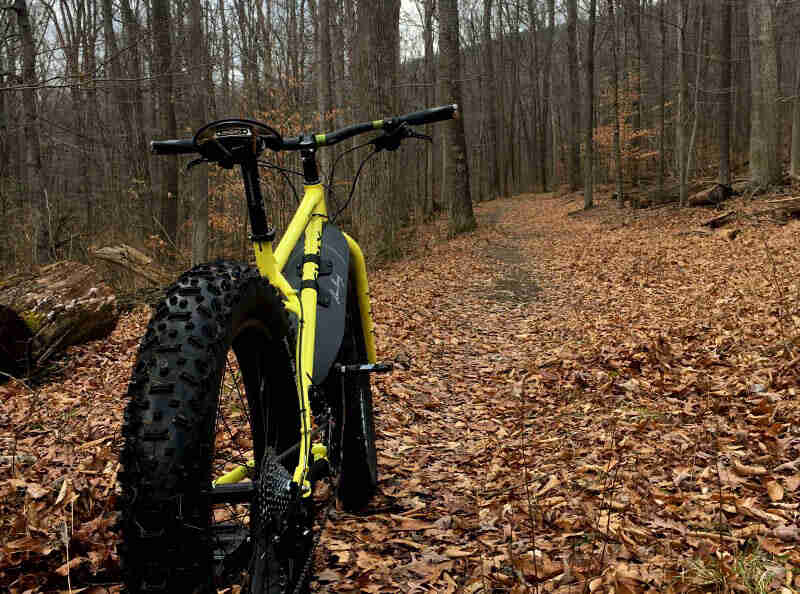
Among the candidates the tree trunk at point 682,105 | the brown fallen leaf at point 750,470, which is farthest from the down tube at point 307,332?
the tree trunk at point 682,105

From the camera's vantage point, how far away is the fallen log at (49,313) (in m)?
6.23

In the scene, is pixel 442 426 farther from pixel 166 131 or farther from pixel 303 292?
pixel 166 131

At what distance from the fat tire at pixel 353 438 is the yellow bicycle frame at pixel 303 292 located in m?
0.53

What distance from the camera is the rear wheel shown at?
4.43 ft

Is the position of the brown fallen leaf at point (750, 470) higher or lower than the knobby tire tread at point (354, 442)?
lower

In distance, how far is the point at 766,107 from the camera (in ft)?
48.3

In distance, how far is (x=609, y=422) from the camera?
13.7 ft

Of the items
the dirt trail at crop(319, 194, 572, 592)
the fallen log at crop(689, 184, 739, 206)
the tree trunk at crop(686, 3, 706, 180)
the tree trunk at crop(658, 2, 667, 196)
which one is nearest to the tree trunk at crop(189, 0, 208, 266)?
the dirt trail at crop(319, 194, 572, 592)

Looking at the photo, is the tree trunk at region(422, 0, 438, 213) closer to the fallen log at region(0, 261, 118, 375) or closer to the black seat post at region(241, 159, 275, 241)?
the fallen log at region(0, 261, 118, 375)

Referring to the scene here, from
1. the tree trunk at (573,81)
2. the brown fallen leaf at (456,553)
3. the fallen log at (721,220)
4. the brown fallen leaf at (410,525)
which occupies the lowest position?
the brown fallen leaf at (410,525)

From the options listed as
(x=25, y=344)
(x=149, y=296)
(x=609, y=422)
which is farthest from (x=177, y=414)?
(x=149, y=296)

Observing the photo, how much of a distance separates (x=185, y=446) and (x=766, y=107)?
16907mm

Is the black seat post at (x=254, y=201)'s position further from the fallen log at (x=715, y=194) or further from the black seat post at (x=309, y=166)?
the fallen log at (x=715, y=194)

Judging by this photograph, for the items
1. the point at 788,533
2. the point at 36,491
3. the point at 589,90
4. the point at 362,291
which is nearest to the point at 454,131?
the point at 589,90
